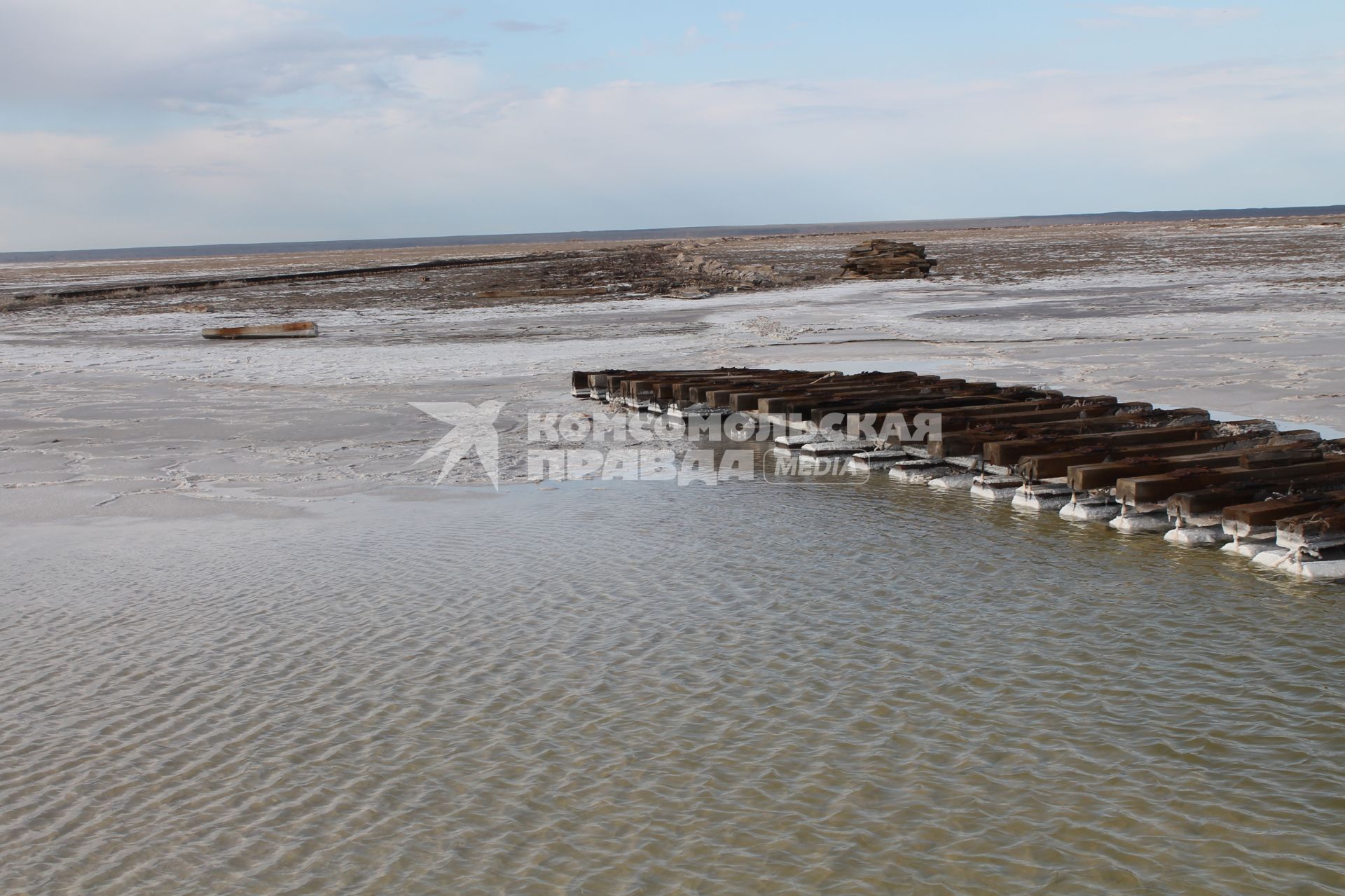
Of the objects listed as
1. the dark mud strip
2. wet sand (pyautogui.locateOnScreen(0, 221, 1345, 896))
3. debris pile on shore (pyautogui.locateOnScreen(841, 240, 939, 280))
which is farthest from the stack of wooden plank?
the dark mud strip

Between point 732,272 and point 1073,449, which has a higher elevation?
point 732,272

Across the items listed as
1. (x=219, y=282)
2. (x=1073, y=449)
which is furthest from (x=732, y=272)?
(x=1073, y=449)

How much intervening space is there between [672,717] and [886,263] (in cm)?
3851

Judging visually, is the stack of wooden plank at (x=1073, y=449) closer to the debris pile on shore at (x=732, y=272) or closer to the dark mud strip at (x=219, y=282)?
the debris pile on shore at (x=732, y=272)

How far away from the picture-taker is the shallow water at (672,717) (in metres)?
3.81

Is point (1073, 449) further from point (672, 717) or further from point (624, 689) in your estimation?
point (672, 717)

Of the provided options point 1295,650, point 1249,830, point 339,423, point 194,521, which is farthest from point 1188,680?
point 339,423

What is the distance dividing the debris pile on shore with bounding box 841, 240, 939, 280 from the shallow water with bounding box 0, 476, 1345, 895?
113 feet

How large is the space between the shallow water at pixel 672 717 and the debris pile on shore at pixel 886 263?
113 ft

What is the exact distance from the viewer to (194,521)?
872cm

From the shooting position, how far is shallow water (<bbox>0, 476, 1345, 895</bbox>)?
3809 mm

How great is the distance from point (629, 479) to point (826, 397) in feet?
10.3

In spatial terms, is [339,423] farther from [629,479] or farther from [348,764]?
[348,764]

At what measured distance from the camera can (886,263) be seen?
137 feet
